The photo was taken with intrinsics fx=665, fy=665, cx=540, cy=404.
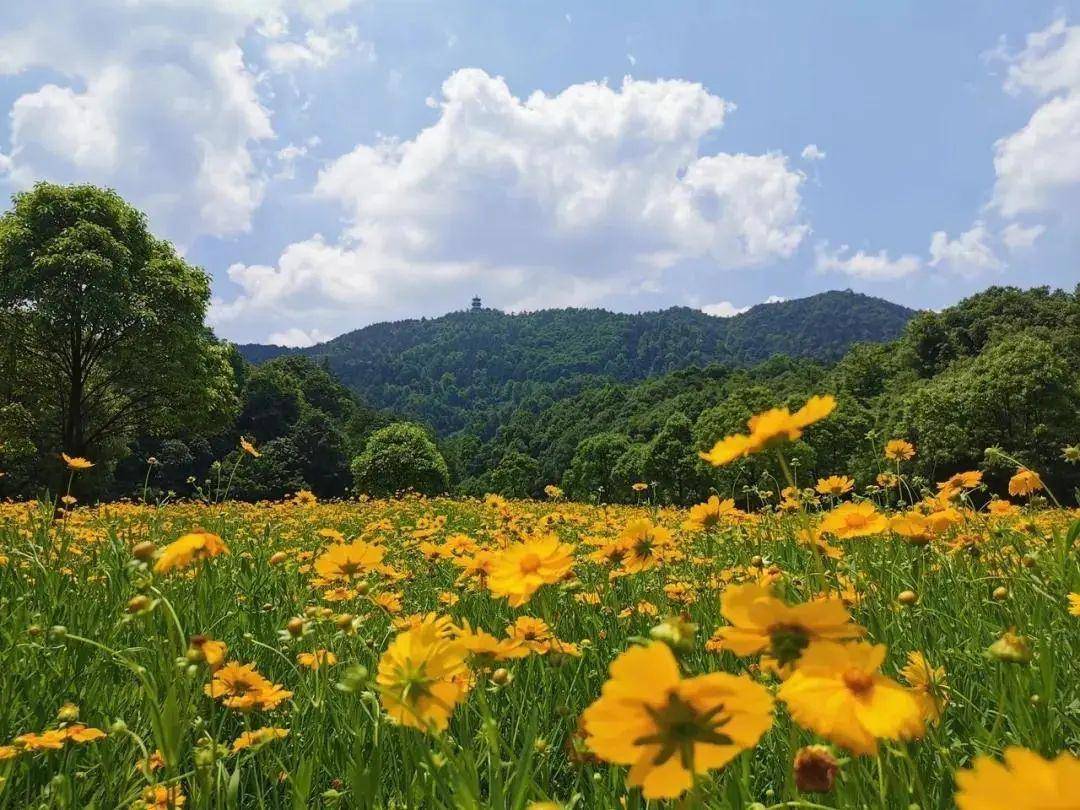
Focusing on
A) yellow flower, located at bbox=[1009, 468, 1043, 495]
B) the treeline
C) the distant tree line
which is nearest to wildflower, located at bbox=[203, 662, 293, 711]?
the distant tree line

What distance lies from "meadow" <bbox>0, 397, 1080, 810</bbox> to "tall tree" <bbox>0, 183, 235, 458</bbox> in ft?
47.3

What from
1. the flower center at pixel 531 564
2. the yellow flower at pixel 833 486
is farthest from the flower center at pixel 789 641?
the yellow flower at pixel 833 486

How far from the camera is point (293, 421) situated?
4394cm

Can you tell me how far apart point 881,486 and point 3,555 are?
4604mm

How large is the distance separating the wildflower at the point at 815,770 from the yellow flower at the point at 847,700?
2.3 inches

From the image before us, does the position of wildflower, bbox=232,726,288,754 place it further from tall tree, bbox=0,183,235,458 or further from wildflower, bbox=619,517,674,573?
tall tree, bbox=0,183,235,458

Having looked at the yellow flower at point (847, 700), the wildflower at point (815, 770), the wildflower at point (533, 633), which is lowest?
the wildflower at point (533, 633)

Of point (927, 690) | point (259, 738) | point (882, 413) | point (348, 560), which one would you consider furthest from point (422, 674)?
point (882, 413)

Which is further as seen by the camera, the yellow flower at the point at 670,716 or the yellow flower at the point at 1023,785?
the yellow flower at the point at 670,716

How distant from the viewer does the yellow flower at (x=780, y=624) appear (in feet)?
2.22

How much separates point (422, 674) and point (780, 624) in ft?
1.52

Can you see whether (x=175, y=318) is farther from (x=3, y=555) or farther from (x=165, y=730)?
(x=165, y=730)

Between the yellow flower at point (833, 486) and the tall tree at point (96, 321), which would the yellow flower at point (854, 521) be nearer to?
the yellow flower at point (833, 486)

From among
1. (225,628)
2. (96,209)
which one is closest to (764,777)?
(225,628)
